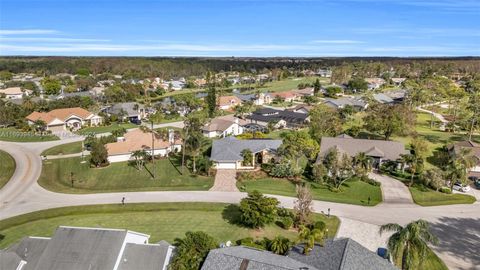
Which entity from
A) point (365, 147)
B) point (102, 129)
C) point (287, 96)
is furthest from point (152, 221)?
point (287, 96)

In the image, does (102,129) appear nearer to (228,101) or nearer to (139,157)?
(139,157)

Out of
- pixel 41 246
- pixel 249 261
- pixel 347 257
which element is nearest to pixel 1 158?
pixel 41 246

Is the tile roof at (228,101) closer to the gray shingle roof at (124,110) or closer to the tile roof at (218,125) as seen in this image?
the gray shingle roof at (124,110)

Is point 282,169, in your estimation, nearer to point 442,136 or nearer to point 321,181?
point 321,181

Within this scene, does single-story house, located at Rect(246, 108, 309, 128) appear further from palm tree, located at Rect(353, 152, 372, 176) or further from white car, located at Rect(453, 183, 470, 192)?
white car, located at Rect(453, 183, 470, 192)

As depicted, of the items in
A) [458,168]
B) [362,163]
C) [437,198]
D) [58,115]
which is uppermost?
[458,168]
